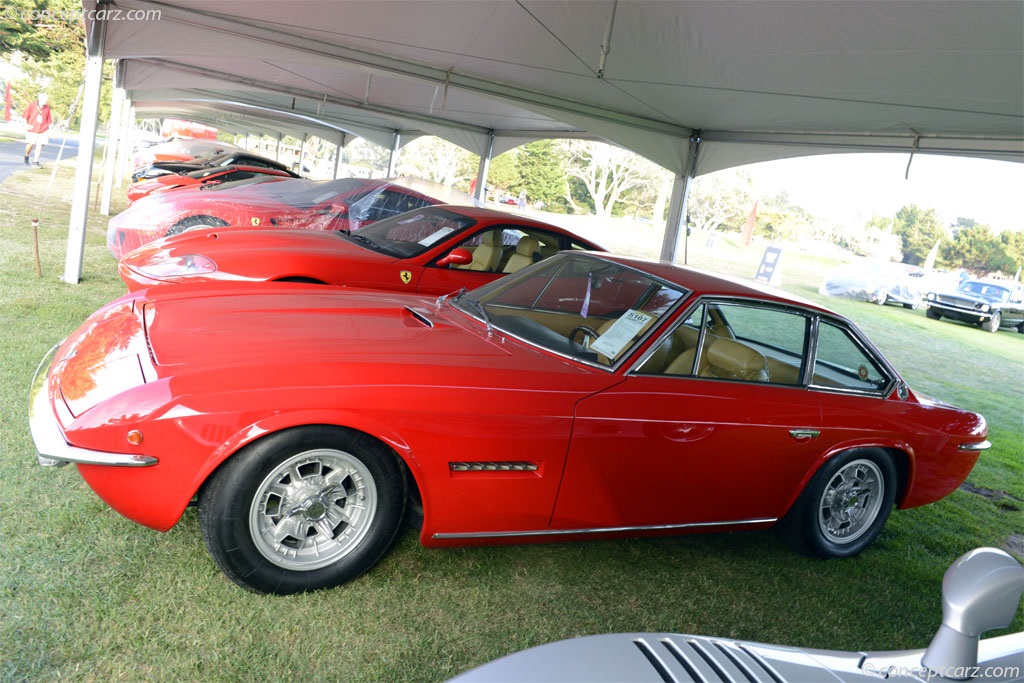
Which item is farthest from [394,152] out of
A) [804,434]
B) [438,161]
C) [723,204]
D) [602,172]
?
[438,161]

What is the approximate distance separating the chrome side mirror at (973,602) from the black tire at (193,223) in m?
8.04

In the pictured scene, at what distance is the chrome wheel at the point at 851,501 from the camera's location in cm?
393

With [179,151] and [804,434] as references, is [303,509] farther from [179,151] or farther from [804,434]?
[179,151]

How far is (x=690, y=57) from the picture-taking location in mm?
6602

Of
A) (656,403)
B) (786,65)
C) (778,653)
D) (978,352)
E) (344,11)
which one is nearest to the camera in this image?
(778,653)

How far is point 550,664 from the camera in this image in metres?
1.53

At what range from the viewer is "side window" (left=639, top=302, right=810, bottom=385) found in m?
3.47

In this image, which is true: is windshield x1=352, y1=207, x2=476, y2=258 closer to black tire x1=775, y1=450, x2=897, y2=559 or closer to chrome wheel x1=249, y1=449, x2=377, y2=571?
chrome wheel x1=249, y1=449, x2=377, y2=571

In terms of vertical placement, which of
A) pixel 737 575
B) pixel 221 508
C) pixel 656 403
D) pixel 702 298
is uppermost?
pixel 702 298

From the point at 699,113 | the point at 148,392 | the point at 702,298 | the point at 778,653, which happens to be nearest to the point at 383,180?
the point at 699,113

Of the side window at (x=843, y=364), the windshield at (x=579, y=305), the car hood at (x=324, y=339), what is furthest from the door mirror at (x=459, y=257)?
the side window at (x=843, y=364)

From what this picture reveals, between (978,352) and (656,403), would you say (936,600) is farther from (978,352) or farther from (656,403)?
(978,352)

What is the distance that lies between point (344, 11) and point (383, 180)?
2.23m

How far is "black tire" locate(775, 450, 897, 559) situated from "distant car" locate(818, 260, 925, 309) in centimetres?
1650
